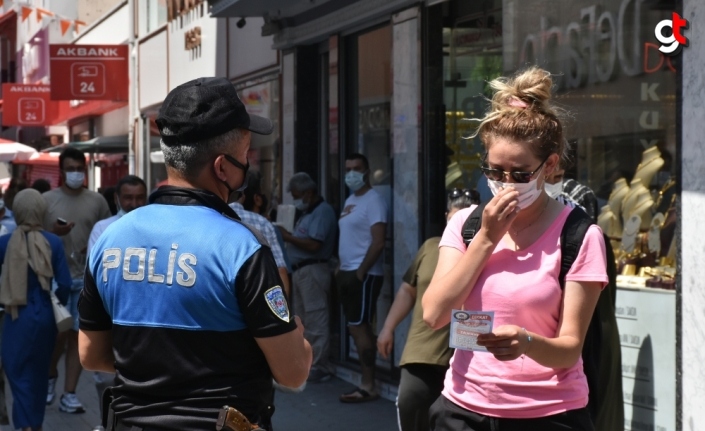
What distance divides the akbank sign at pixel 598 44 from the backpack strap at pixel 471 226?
299cm

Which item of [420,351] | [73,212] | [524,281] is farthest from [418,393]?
[73,212]

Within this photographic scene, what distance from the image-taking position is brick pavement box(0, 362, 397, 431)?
8.95 m

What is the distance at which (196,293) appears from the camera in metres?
2.95

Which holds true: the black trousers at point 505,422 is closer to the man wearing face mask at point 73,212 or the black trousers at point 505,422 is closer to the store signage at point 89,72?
the man wearing face mask at point 73,212

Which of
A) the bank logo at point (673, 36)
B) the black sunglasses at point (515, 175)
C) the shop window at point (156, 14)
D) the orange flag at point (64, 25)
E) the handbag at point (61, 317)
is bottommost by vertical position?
the handbag at point (61, 317)

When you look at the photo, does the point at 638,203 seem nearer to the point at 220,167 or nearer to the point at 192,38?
the point at 220,167

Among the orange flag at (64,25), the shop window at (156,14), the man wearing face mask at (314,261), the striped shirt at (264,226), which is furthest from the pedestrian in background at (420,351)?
the orange flag at (64,25)

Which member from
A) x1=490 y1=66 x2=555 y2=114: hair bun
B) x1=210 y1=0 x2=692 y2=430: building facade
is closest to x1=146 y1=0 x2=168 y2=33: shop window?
x1=210 y1=0 x2=692 y2=430: building facade

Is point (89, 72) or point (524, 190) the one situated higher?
point (89, 72)

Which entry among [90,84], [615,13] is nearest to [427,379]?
[615,13]

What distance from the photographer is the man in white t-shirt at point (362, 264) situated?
983 cm

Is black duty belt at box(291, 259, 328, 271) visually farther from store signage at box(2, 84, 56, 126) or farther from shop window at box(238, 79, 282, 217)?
store signage at box(2, 84, 56, 126)

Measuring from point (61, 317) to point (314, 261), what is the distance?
3.06 meters

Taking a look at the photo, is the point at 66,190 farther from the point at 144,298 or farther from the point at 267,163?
the point at 144,298
